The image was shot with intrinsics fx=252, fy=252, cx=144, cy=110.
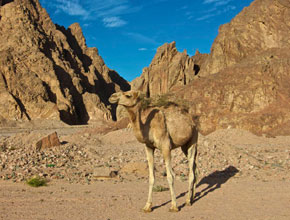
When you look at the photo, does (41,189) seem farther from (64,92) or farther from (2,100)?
(64,92)

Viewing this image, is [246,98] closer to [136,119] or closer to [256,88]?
[256,88]

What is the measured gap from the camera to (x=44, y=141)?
15.2 m

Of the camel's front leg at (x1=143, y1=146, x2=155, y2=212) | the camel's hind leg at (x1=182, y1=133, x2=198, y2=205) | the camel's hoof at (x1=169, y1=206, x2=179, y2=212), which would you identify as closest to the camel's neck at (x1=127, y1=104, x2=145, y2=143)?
the camel's front leg at (x1=143, y1=146, x2=155, y2=212)

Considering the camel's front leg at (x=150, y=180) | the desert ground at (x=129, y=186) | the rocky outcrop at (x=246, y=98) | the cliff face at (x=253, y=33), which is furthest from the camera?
the cliff face at (x=253, y=33)

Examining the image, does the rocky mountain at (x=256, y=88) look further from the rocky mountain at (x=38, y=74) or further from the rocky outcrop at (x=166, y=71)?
the rocky mountain at (x=38, y=74)

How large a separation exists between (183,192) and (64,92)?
209 ft

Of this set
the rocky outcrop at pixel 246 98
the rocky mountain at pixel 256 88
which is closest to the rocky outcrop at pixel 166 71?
the rocky mountain at pixel 256 88

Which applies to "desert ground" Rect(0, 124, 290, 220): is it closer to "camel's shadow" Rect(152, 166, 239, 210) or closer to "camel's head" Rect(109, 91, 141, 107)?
"camel's shadow" Rect(152, 166, 239, 210)

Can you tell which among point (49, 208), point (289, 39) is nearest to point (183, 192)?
point (49, 208)

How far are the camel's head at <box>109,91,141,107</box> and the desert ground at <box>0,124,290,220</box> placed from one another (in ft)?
7.99

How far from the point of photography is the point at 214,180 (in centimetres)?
940

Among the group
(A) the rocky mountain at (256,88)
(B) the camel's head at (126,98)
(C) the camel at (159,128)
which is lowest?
(C) the camel at (159,128)

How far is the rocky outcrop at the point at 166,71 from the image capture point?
163 ft

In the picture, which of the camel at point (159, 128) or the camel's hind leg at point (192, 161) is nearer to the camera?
the camel at point (159, 128)
